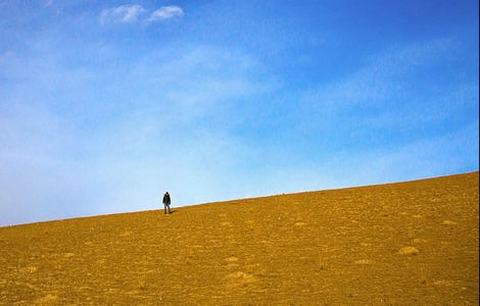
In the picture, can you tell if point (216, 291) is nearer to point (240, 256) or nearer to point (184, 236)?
point (240, 256)

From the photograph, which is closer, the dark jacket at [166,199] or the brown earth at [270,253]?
the brown earth at [270,253]

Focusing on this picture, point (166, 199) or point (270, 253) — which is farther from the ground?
point (166, 199)

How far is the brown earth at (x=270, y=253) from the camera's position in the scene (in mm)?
21750

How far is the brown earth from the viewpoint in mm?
21750

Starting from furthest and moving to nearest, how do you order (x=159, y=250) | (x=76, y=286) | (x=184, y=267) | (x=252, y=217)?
1. (x=252, y=217)
2. (x=159, y=250)
3. (x=184, y=267)
4. (x=76, y=286)

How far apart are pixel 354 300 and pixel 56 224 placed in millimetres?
31950

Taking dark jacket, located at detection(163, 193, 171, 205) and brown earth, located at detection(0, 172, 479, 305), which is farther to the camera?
dark jacket, located at detection(163, 193, 171, 205)

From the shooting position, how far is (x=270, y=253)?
29.0 m

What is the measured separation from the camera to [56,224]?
4372 cm

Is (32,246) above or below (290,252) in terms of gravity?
above

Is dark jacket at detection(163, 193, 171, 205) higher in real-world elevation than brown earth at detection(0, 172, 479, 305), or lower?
higher

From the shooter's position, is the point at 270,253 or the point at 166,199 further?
the point at 166,199

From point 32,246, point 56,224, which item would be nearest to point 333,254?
point 32,246

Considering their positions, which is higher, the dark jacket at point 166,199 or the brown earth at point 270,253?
the dark jacket at point 166,199
